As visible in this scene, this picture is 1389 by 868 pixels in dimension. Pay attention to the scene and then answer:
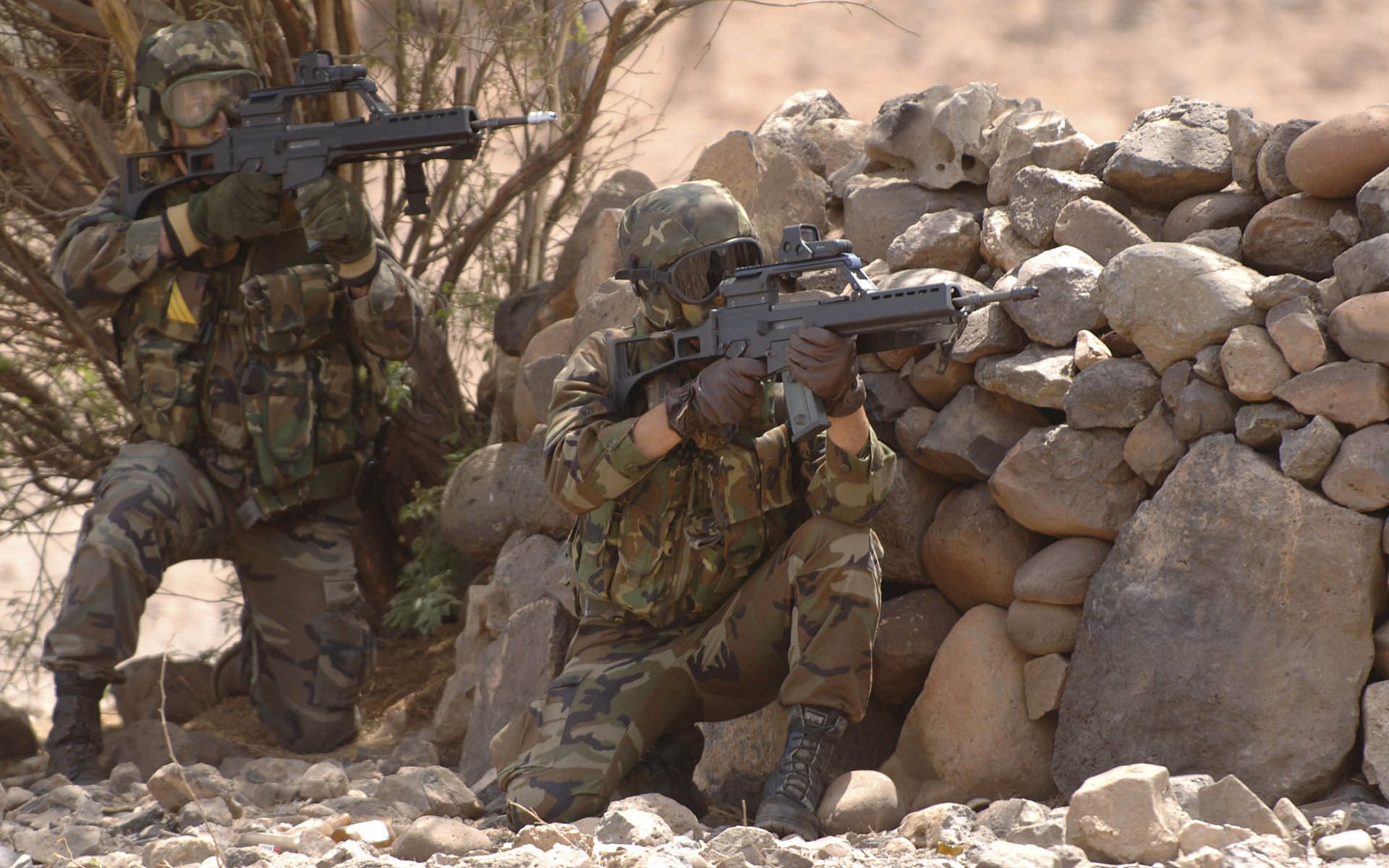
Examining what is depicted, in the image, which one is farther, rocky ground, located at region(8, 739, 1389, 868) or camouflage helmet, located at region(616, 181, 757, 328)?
camouflage helmet, located at region(616, 181, 757, 328)

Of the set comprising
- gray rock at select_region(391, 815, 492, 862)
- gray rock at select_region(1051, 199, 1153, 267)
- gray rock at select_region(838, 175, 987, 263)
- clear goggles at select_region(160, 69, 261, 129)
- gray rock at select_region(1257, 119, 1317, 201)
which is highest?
clear goggles at select_region(160, 69, 261, 129)

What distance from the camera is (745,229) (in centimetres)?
353

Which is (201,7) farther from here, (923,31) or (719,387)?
(923,31)

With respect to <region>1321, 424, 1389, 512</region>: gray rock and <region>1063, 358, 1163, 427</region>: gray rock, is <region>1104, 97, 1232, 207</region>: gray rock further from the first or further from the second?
<region>1321, 424, 1389, 512</region>: gray rock

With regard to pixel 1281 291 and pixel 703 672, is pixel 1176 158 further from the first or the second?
pixel 703 672

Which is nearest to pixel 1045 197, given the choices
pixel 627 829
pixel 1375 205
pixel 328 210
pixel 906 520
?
pixel 1375 205

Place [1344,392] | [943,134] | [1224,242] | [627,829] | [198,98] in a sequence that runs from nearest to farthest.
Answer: [627,829] < [1344,392] < [1224,242] < [198,98] < [943,134]

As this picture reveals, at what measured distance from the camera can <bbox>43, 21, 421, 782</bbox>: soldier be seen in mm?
4172

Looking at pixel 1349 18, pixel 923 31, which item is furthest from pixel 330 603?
pixel 1349 18

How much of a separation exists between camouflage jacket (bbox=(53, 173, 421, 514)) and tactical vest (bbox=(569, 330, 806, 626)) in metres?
1.30

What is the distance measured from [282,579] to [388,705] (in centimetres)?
79

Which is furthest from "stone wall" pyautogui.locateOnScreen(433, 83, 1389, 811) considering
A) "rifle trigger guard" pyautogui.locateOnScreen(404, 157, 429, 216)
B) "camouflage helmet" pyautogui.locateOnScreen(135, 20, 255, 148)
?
"camouflage helmet" pyautogui.locateOnScreen(135, 20, 255, 148)

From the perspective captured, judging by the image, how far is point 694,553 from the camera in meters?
3.53

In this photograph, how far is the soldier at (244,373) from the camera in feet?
13.7
